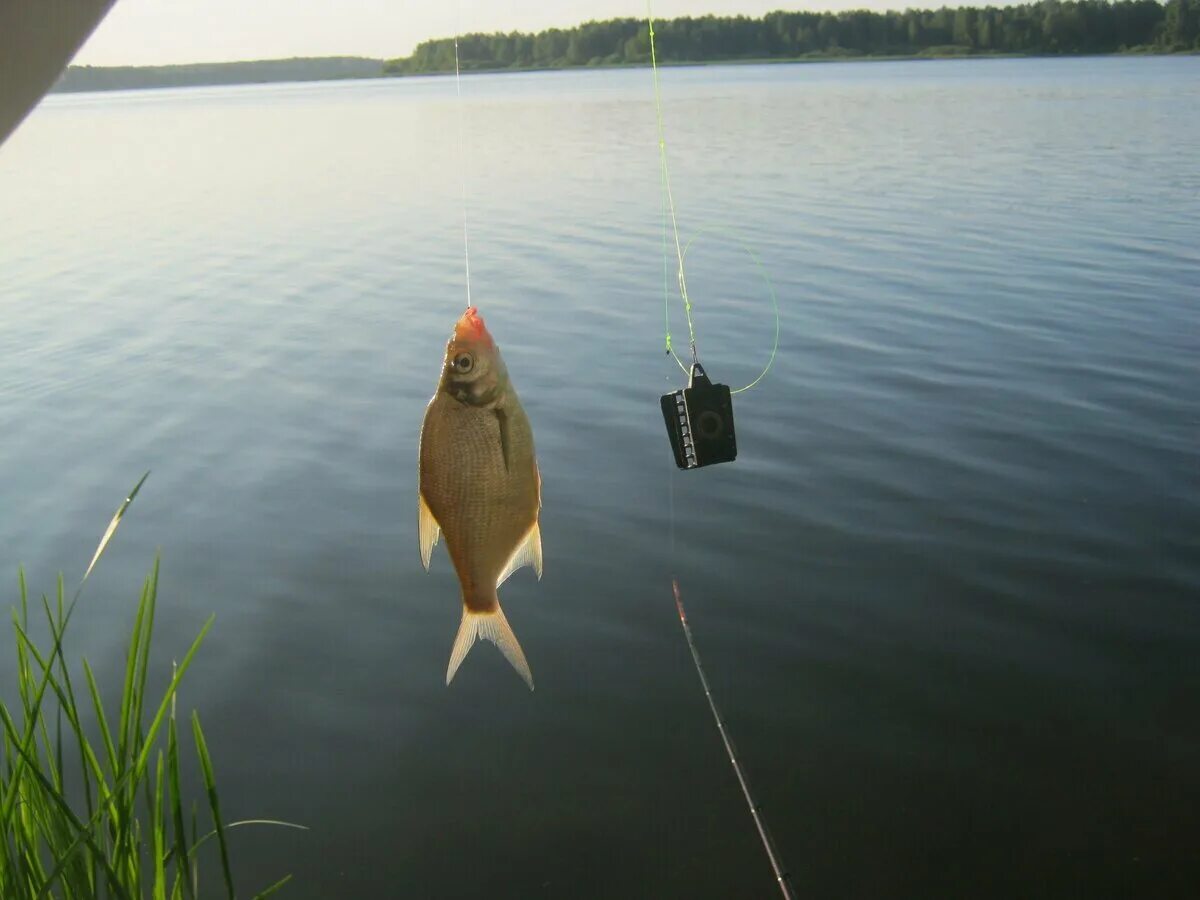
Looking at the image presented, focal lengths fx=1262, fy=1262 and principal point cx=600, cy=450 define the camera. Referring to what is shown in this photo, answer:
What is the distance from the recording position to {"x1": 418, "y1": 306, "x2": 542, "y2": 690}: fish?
1759mm

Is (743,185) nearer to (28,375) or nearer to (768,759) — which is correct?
(28,375)

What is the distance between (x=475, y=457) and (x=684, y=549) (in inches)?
183

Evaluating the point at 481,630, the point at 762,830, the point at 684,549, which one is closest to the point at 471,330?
the point at 481,630

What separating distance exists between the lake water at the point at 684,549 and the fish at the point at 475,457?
8.85 ft

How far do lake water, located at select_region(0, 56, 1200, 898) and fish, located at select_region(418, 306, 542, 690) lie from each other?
270cm

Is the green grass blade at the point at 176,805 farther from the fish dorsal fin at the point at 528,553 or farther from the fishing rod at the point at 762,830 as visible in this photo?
the fishing rod at the point at 762,830

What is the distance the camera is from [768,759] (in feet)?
15.5

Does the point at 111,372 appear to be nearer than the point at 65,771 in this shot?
No

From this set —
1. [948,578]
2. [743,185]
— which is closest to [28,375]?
[948,578]

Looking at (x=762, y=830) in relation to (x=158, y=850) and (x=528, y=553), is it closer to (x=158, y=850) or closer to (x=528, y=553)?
(x=158, y=850)

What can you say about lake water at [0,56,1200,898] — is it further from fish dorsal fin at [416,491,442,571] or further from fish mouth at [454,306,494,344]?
fish mouth at [454,306,494,344]

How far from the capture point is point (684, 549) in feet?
20.8

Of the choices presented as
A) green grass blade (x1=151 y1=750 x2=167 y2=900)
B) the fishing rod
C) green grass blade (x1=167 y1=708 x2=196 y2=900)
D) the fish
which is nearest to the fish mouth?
the fish

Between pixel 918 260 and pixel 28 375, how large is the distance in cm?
850
